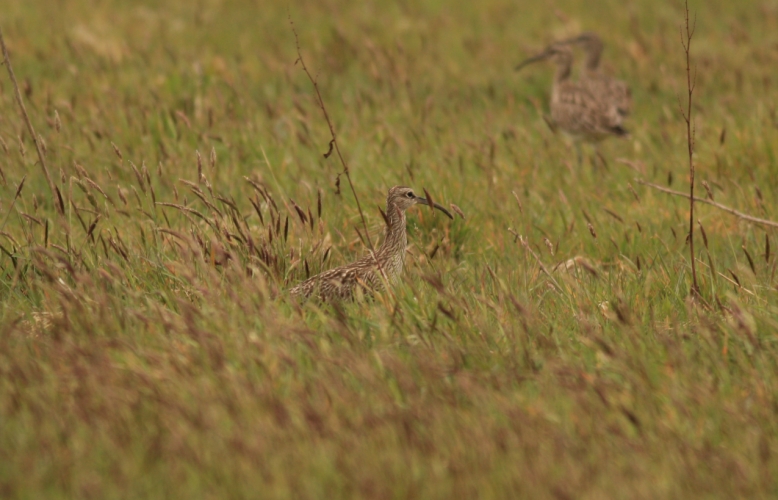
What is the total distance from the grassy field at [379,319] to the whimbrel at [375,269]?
0.13 m

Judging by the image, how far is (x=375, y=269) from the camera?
17.2 ft

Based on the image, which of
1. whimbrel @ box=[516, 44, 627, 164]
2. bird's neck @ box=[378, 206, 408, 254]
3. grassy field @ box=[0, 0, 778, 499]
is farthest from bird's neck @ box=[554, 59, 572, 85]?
bird's neck @ box=[378, 206, 408, 254]

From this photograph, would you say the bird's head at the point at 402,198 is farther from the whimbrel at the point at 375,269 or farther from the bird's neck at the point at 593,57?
the bird's neck at the point at 593,57

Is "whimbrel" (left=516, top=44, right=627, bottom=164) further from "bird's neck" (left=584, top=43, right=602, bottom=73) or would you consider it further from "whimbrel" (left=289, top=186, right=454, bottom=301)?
"whimbrel" (left=289, top=186, right=454, bottom=301)

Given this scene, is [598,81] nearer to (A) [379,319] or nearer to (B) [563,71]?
(B) [563,71]

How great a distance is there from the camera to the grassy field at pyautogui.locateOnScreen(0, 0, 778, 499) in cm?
338

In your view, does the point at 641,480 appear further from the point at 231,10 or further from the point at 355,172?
the point at 231,10

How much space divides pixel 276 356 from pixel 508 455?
0.99 meters

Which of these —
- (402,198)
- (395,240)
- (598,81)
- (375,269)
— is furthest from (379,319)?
(598,81)

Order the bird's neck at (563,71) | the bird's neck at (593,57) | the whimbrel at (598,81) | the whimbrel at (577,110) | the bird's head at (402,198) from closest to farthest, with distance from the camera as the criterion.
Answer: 1. the bird's head at (402,198)
2. the whimbrel at (577,110)
3. the whimbrel at (598,81)
4. the bird's neck at (563,71)
5. the bird's neck at (593,57)

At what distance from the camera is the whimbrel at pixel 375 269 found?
5.12m

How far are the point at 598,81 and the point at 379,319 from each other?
20.8ft

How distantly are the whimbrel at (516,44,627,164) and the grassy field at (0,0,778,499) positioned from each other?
1.05 ft

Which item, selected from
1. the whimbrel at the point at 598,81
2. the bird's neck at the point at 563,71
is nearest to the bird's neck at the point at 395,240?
the whimbrel at the point at 598,81
